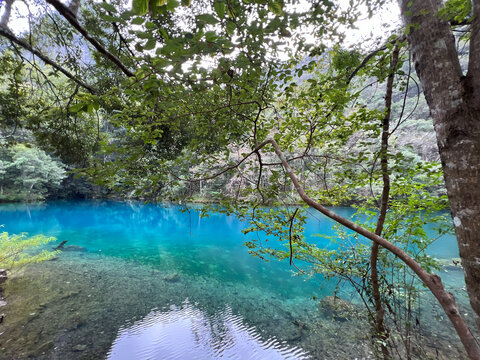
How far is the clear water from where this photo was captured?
368 centimetres

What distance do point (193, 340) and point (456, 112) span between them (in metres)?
4.75

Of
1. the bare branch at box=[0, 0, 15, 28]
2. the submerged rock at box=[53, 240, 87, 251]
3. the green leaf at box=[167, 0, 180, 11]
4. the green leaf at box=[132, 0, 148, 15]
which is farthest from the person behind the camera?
the submerged rock at box=[53, 240, 87, 251]

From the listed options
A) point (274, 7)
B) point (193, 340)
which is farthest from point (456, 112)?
point (193, 340)

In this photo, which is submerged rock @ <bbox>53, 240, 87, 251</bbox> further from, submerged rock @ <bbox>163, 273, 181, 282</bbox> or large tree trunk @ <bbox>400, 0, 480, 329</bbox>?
large tree trunk @ <bbox>400, 0, 480, 329</bbox>

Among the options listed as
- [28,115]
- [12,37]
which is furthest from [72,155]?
[12,37]

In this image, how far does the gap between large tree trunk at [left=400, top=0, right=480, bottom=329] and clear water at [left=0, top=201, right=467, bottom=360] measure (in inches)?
33.3

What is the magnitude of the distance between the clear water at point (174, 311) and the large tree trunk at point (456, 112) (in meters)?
0.85

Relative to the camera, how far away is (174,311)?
4805 mm

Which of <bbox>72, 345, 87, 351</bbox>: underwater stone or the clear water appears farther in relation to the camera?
the clear water

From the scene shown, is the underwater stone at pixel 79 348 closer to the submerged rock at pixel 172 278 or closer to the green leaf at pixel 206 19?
the submerged rock at pixel 172 278

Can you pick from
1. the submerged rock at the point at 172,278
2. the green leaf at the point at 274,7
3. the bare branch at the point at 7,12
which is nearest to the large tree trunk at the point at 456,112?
the green leaf at the point at 274,7

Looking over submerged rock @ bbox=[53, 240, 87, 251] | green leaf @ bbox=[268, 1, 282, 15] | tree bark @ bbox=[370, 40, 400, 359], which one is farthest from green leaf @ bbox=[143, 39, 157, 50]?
submerged rock @ bbox=[53, 240, 87, 251]

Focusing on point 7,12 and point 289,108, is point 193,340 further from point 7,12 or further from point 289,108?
point 7,12

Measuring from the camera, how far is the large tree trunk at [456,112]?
0.98 metres
